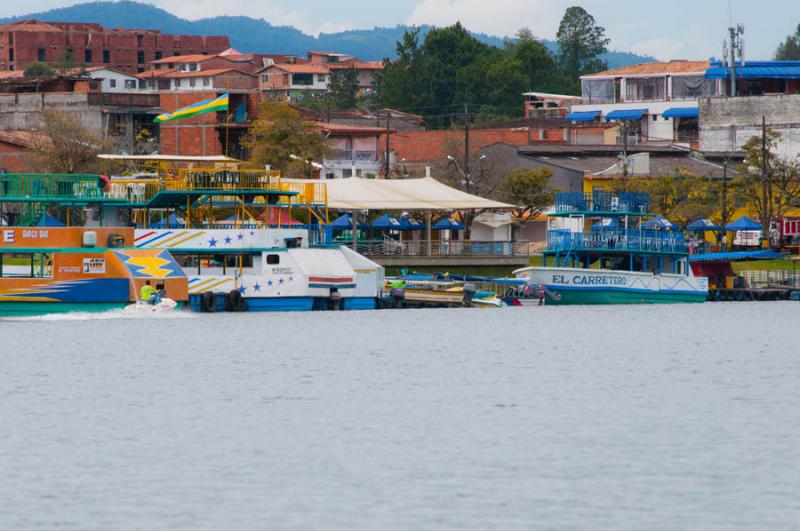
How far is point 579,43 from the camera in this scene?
188 meters

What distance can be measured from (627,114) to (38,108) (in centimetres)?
4653

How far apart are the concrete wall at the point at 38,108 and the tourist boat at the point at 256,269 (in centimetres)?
4877

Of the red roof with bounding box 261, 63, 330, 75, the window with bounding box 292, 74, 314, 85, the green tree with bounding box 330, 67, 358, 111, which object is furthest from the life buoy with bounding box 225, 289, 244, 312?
the window with bounding box 292, 74, 314, 85

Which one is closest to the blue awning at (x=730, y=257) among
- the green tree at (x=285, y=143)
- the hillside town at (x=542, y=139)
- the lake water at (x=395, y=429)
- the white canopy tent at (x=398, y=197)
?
the hillside town at (x=542, y=139)

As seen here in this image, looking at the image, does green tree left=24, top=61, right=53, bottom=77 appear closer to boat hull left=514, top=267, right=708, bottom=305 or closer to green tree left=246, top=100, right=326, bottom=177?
green tree left=246, top=100, right=326, bottom=177

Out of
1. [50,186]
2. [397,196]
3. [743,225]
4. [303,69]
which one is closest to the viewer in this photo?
[50,186]

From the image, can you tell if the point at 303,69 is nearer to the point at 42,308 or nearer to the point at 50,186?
the point at 50,186

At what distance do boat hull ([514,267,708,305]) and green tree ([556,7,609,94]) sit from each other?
124059mm

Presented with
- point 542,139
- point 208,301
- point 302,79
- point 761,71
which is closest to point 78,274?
point 208,301

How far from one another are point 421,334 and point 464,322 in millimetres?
4929

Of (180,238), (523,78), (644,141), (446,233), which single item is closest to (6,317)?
(180,238)

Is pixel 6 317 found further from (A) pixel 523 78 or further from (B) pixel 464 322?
(A) pixel 523 78

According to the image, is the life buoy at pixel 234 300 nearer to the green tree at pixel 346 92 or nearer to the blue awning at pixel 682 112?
the blue awning at pixel 682 112

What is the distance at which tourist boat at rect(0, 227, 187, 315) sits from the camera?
49.2m
